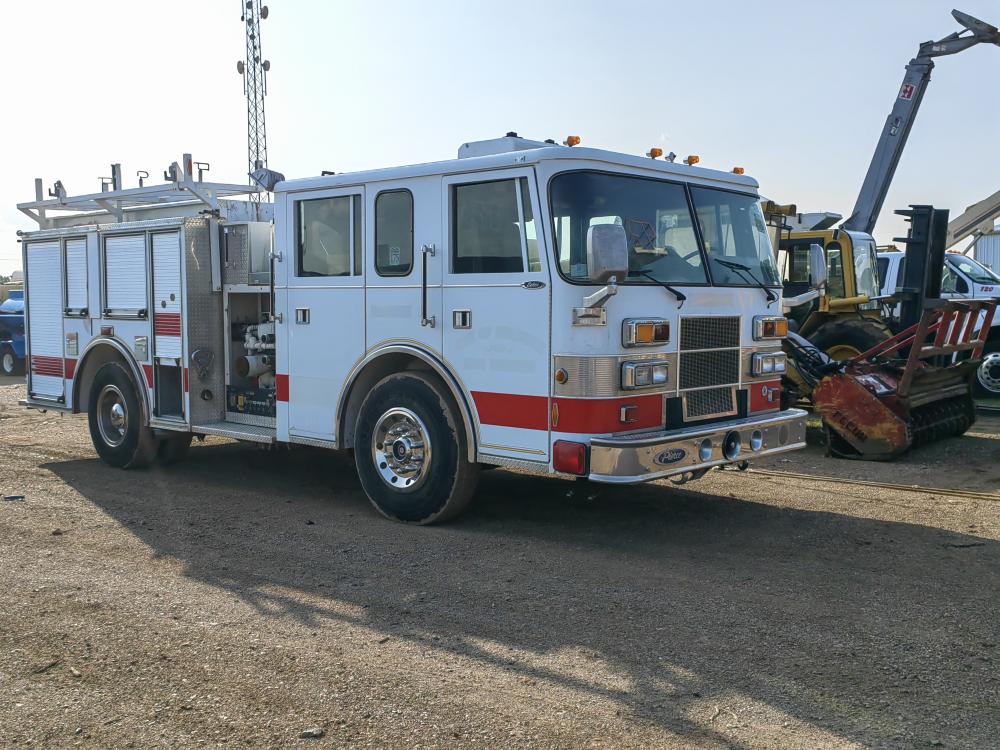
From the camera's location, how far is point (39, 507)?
8.18 meters

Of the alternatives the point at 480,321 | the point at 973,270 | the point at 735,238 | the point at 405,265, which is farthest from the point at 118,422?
the point at 973,270

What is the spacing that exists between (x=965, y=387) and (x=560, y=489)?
542cm

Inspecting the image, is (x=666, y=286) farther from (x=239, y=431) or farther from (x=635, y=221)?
(x=239, y=431)

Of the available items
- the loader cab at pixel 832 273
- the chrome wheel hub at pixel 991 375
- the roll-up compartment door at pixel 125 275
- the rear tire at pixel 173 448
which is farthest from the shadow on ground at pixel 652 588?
the chrome wheel hub at pixel 991 375

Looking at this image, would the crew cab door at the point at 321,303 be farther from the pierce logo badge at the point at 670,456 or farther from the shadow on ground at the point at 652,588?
the pierce logo badge at the point at 670,456

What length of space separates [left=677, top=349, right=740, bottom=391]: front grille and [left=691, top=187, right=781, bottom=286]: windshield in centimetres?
53

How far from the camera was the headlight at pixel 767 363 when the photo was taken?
7.50 metres

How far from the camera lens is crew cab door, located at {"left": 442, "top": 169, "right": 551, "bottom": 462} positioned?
654cm

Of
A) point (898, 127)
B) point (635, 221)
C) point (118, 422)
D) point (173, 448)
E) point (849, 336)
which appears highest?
point (898, 127)

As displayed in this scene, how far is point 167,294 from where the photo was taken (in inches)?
361

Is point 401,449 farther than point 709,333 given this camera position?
Yes

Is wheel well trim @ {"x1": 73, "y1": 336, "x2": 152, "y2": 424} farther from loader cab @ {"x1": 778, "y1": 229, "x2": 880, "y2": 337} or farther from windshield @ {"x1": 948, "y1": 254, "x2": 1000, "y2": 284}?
windshield @ {"x1": 948, "y1": 254, "x2": 1000, "y2": 284}

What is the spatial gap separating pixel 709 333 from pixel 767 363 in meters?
0.75

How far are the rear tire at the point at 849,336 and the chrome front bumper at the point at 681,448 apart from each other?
18.4ft
